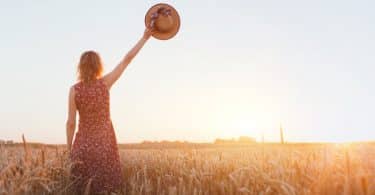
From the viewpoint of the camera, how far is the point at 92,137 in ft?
17.9

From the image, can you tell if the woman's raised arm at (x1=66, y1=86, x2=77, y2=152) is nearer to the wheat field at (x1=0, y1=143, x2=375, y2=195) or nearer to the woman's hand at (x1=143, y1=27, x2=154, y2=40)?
the wheat field at (x1=0, y1=143, x2=375, y2=195)

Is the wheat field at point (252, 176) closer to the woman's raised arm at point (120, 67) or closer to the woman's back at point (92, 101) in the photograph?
the woman's back at point (92, 101)

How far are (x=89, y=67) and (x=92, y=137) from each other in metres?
0.87

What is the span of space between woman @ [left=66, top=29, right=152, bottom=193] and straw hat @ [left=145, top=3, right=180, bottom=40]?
682mm

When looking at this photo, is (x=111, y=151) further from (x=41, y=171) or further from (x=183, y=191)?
(x=183, y=191)

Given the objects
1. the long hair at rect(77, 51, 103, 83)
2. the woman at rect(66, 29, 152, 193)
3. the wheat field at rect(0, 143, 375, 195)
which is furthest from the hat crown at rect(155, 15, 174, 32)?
the wheat field at rect(0, 143, 375, 195)

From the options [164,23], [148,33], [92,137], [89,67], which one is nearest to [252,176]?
[92,137]

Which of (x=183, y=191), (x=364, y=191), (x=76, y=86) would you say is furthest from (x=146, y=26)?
(x=364, y=191)

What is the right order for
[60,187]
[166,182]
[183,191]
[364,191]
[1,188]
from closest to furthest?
[364,191], [1,188], [183,191], [60,187], [166,182]

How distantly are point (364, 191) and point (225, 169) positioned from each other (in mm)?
3008

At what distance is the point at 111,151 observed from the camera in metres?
5.63

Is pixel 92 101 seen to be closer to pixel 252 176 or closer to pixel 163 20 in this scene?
pixel 163 20

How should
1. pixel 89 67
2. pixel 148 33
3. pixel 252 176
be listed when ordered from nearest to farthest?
pixel 252 176
pixel 89 67
pixel 148 33

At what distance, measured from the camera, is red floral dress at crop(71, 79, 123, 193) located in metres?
5.38
